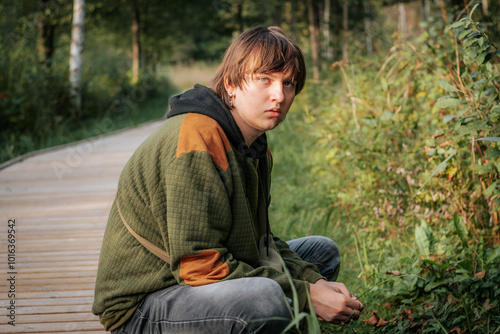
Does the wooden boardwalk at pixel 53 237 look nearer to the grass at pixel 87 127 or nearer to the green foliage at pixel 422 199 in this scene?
the grass at pixel 87 127

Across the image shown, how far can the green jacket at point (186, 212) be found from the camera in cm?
170

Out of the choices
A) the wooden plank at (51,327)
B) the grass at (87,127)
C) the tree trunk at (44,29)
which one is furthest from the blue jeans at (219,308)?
the tree trunk at (44,29)

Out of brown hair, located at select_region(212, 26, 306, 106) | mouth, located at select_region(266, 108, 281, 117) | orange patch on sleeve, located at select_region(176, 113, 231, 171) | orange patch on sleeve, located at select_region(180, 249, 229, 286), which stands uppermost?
brown hair, located at select_region(212, 26, 306, 106)

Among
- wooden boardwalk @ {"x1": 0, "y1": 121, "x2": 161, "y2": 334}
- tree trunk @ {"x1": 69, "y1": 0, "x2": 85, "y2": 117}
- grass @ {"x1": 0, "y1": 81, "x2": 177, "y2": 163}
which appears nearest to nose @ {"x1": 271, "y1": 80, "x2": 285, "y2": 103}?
wooden boardwalk @ {"x1": 0, "y1": 121, "x2": 161, "y2": 334}

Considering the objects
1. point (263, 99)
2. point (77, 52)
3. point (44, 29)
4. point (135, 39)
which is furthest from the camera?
point (135, 39)

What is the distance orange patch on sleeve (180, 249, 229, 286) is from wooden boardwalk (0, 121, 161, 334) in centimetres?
100

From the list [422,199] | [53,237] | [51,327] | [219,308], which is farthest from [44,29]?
[219,308]

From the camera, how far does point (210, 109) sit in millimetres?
1883

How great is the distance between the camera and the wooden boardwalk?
2.65 m

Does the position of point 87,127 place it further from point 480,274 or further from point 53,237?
point 480,274

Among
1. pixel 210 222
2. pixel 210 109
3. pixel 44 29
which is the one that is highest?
pixel 44 29

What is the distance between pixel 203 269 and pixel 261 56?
0.80 m

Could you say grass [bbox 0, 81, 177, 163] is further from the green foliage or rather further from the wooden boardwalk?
the green foliage

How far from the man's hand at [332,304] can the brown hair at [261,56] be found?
80 cm
